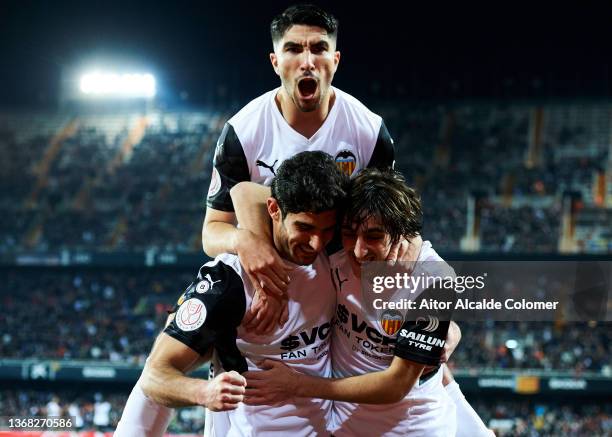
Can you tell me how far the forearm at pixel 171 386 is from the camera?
2.64 metres

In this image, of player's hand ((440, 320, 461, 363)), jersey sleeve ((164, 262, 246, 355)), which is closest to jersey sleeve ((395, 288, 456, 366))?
player's hand ((440, 320, 461, 363))

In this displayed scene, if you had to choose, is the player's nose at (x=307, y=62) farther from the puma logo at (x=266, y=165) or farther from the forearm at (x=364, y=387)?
the forearm at (x=364, y=387)

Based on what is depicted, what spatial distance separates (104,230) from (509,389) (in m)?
10.7

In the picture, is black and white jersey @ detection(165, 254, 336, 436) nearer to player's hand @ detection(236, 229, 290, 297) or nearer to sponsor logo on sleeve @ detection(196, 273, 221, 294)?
sponsor logo on sleeve @ detection(196, 273, 221, 294)

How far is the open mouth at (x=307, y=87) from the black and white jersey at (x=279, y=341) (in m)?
0.78

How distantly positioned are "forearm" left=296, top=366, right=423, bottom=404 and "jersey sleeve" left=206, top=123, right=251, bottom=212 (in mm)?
1075

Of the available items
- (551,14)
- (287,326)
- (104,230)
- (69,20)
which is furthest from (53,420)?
(551,14)

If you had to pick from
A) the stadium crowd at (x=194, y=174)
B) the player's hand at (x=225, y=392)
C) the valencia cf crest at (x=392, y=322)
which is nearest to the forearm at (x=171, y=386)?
the player's hand at (x=225, y=392)

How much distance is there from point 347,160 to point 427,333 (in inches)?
39.9

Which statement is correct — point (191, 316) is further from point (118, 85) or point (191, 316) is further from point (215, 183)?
point (118, 85)

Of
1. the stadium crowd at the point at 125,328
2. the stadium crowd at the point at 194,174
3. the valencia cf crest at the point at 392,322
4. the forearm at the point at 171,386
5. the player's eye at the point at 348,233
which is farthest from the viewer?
the stadium crowd at the point at 194,174

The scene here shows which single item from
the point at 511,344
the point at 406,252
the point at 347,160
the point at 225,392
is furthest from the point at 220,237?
the point at 511,344

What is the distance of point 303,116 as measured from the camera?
3.51 meters

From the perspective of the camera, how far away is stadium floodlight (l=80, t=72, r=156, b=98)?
835 inches
